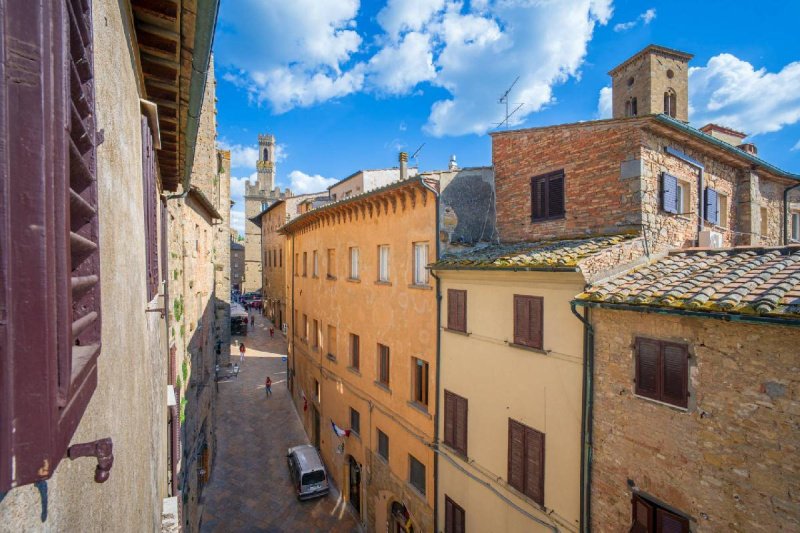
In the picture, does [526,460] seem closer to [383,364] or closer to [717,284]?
[717,284]

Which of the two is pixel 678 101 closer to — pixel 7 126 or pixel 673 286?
pixel 673 286

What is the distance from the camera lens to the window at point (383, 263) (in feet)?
46.9

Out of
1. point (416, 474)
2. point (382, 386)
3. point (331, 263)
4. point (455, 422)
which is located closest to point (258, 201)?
Result: point (331, 263)

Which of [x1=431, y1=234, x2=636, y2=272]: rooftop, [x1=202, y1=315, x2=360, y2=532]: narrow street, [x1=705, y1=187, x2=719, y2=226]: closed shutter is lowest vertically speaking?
[x1=202, y1=315, x2=360, y2=532]: narrow street

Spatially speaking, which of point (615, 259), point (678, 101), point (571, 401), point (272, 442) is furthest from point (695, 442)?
point (272, 442)

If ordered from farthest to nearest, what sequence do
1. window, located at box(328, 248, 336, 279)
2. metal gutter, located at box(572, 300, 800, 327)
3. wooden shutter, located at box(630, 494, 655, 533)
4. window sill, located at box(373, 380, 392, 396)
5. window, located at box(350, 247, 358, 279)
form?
1. window, located at box(328, 248, 336, 279)
2. window, located at box(350, 247, 358, 279)
3. window sill, located at box(373, 380, 392, 396)
4. wooden shutter, located at box(630, 494, 655, 533)
5. metal gutter, located at box(572, 300, 800, 327)

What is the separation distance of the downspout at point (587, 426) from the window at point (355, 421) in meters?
9.85

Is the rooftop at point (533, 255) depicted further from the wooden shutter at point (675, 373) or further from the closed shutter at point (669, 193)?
the wooden shutter at point (675, 373)

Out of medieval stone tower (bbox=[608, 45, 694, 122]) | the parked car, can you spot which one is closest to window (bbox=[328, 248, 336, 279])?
the parked car

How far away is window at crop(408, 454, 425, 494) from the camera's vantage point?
12.1 m

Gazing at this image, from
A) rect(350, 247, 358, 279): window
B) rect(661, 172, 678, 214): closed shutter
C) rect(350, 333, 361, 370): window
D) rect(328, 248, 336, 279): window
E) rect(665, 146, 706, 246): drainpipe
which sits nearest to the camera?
rect(661, 172, 678, 214): closed shutter

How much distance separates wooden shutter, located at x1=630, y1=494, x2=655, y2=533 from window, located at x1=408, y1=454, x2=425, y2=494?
6.47 metres

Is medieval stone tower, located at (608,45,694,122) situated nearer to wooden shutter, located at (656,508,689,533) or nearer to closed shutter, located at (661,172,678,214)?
closed shutter, located at (661,172,678,214)

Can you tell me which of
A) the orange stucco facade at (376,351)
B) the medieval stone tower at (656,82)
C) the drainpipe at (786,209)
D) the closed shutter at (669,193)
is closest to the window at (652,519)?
the orange stucco facade at (376,351)
